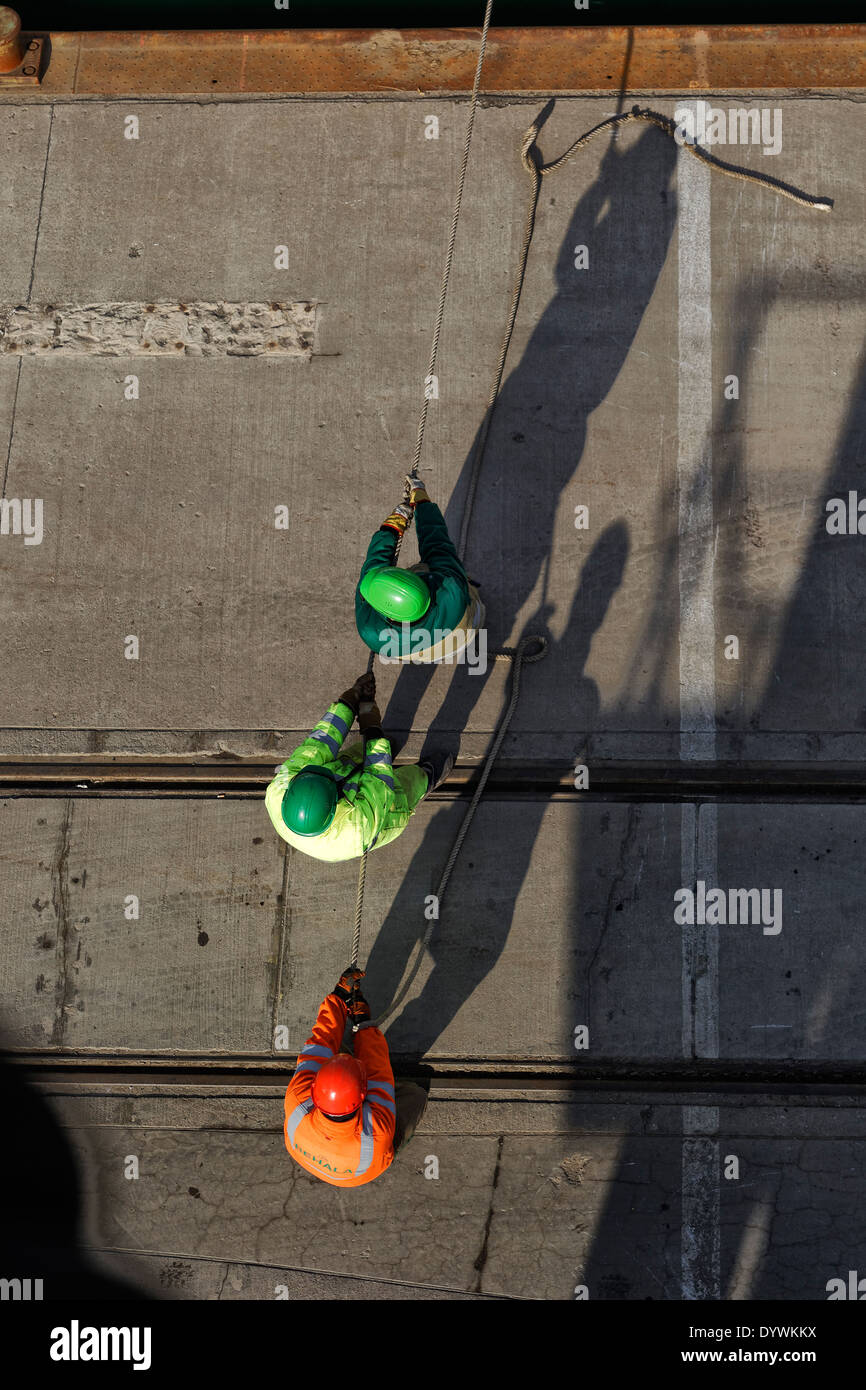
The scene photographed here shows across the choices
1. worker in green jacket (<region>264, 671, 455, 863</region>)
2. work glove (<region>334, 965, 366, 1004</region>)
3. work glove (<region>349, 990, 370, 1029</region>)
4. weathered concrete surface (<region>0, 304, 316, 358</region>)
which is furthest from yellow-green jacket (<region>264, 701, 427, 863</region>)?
weathered concrete surface (<region>0, 304, 316, 358</region>)

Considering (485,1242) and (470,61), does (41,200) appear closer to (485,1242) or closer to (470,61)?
(470,61)

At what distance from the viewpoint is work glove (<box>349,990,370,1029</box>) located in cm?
478

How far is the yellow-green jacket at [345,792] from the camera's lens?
443 centimetres

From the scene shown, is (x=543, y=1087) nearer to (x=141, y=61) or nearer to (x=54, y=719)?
(x=54, y=719)

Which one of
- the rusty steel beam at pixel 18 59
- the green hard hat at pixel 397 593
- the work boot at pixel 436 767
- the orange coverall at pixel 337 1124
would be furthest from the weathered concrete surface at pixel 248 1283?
the rusty steel beam at pixel 18 59

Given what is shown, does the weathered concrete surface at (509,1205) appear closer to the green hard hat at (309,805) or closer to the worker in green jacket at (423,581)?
the green hard hat at (309,805)

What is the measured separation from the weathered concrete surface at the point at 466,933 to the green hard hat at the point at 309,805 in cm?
147

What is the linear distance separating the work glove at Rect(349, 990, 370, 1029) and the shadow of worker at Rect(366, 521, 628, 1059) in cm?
63

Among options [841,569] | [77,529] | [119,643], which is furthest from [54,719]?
[841,569]

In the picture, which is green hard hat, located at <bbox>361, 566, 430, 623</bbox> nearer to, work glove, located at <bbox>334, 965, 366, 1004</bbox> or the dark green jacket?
the dark green jacket

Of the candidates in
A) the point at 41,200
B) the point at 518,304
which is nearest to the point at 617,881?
the point at 518,304

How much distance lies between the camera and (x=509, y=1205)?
5219 millimetres

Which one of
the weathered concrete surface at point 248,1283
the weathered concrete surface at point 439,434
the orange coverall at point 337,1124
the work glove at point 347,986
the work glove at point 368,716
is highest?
the weathered concrete surface at point 439,434

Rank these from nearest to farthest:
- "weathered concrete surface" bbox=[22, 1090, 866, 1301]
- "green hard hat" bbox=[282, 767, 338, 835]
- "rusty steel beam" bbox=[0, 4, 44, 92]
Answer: "green hard hat" bbox=[282, 767, 338, 835] → "weathered concrete surface" bbox=[22, 1090, 866, 1301] → "rusty steel beam" bbox=[0, 4, 44, 92]
